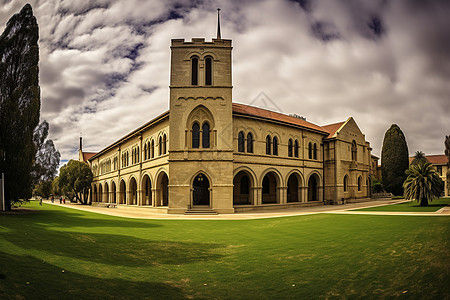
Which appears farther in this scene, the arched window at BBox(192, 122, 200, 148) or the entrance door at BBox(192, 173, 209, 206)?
the entrance door at BBox(192, 173, 209, 206)

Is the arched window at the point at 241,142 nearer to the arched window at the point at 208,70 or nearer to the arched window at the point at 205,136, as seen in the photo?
the arched window at the point at 205,136

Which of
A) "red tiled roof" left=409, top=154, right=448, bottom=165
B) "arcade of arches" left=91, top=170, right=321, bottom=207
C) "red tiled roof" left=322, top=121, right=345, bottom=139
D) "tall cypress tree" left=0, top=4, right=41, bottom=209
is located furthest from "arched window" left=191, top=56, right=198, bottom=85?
"red tiled roof" left=409, top=154, right=448, bottom=165

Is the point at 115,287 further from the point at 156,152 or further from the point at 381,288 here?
the point at 156,152

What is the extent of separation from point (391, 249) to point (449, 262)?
7.00ft

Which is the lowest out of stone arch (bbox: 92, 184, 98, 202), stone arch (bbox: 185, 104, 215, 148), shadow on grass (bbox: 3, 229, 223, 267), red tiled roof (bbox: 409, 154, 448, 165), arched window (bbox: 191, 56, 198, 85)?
stone arch (bbox: 92, 184, 98, 202)

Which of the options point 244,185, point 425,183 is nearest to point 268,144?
point 244,185

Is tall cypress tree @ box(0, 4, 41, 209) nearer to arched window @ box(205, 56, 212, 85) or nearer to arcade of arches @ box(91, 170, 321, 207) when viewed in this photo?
arcade of arches @ box(91, 170, 321, 207)

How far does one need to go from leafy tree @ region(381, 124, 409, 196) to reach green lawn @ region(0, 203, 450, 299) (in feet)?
116

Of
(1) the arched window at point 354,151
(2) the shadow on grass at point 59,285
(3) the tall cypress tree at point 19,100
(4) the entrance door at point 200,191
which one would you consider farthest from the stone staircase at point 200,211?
(1) the arched window at point 354,151

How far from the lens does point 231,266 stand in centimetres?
936

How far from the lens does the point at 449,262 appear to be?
7.52 meters

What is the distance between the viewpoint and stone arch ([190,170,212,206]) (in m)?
27.3

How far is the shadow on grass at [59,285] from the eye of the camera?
6.35 meters

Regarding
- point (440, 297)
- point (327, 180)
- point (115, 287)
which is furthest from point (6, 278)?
point (327, 180)
